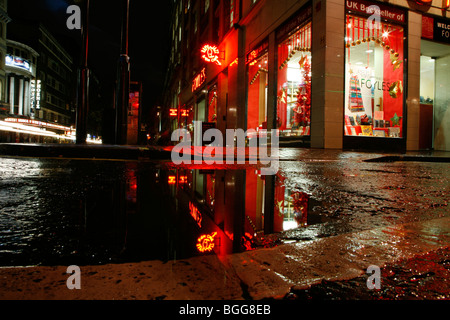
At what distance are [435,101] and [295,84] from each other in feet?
27.0

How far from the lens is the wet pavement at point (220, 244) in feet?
2.54

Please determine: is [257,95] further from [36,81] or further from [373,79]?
[36,81]

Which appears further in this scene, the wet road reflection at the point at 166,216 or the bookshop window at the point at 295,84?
the bookshop window at the point at 295,84

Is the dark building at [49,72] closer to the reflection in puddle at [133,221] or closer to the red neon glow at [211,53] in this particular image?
the red neon glow at [211,53]

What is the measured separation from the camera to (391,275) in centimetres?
88

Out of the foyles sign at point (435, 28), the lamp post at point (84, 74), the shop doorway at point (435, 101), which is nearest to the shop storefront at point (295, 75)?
the foyles sign at point (435, 28)

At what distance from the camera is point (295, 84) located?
38.2ft

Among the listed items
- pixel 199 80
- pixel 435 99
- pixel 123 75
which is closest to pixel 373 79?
pixel 435 99

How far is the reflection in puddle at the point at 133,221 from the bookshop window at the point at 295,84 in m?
8.65

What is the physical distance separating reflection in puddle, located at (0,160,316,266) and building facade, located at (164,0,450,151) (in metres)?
7.81

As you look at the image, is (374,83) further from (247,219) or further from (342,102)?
(247,219)

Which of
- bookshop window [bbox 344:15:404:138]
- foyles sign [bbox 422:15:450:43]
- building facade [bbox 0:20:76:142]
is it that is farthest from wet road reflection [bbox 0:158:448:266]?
building facade [bbox 0:20:76:142]

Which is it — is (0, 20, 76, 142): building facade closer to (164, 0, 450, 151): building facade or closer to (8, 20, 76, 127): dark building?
(8, 20, 76, 127): dark building
